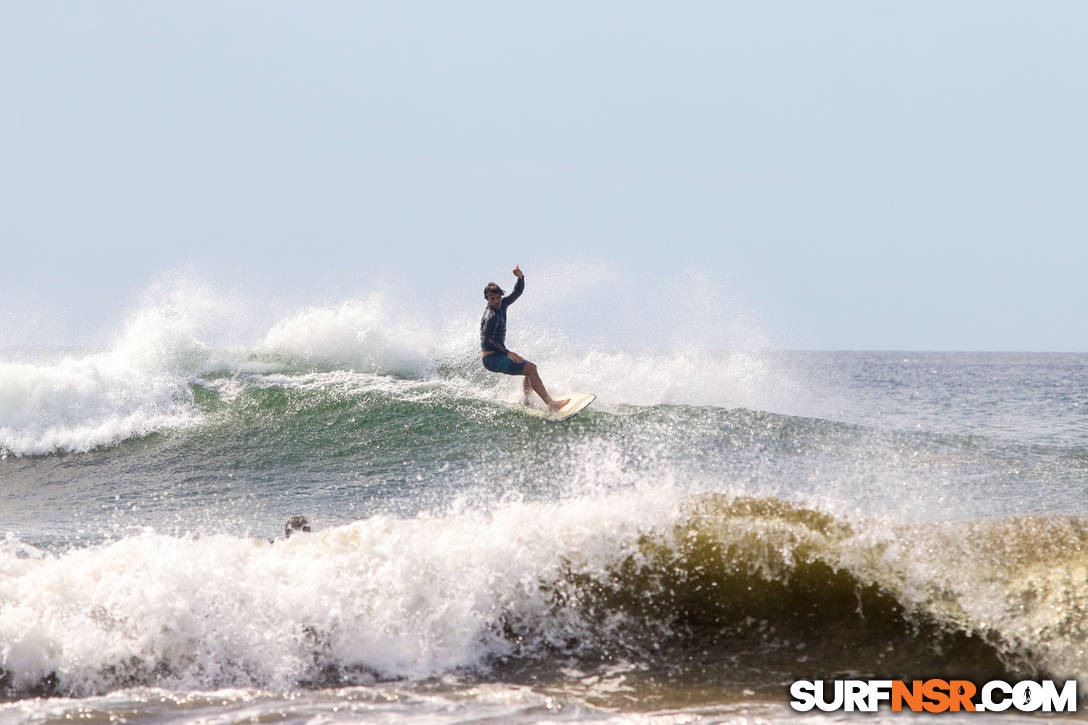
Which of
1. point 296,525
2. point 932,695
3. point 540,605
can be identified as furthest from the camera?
point 296,525

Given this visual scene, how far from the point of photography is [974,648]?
4547 mm

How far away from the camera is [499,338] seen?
11734mm

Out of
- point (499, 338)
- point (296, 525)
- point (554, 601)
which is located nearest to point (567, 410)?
point (499, 338)

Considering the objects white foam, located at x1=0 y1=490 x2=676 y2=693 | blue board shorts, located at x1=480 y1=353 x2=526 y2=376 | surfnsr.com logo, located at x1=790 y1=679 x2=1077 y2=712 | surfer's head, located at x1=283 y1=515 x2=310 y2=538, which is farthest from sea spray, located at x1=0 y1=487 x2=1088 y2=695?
blue board shorts, located at x1=480 y1=353 x2=526 y2=376

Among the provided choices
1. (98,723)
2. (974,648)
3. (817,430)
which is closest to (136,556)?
(98,723)

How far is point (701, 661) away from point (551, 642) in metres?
0.84

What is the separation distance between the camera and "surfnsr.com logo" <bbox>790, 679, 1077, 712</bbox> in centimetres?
401

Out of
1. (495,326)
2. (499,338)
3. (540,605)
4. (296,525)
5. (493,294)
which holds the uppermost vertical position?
(493,294)

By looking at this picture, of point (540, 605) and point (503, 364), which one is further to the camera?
point (503, 364)

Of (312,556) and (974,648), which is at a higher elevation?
(312,556)

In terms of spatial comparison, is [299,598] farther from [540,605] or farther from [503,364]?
[503,364]

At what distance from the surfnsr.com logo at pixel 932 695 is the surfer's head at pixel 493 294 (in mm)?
7979

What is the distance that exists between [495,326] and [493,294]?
0.46 meters

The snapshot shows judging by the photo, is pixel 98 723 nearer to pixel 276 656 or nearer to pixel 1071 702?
pixel 276 656
